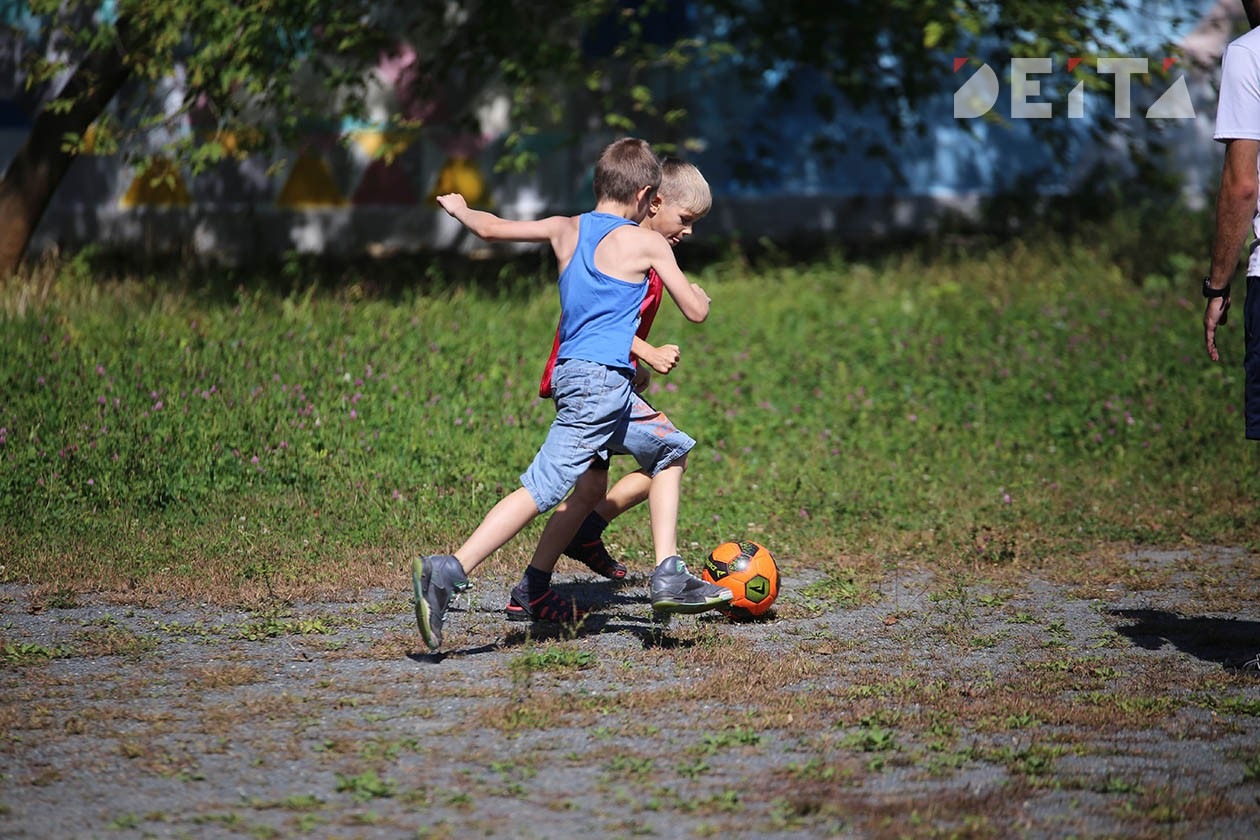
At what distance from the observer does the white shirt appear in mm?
4809

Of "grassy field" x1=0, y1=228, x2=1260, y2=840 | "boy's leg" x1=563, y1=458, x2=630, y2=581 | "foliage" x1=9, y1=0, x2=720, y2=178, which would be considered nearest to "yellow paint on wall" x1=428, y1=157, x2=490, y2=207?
"foliage" x1=9, y1=0, x2=720, y2=178

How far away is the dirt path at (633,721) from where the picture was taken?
3695mm

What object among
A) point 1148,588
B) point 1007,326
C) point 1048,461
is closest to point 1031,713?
point 1148,588

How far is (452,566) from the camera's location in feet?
16.5

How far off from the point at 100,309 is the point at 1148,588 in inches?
308

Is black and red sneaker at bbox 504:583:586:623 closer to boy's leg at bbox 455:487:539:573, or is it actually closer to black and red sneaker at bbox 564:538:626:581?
black and red sneaker at bbox 564:538:626:581

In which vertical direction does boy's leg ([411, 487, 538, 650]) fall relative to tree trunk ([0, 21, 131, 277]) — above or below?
below

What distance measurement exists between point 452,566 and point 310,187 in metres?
11.2

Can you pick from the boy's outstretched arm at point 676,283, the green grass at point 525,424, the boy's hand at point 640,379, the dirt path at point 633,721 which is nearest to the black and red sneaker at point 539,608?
the dirt path at point 633,721

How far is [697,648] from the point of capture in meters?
5.36

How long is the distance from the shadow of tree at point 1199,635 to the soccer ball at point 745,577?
1.41 metres

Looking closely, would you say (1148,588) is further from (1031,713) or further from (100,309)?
(100,309)

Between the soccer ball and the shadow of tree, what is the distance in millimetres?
1415

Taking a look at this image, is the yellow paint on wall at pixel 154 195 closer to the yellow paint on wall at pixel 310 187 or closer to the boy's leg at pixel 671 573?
the yellow paint on wall at pixel 310 187
